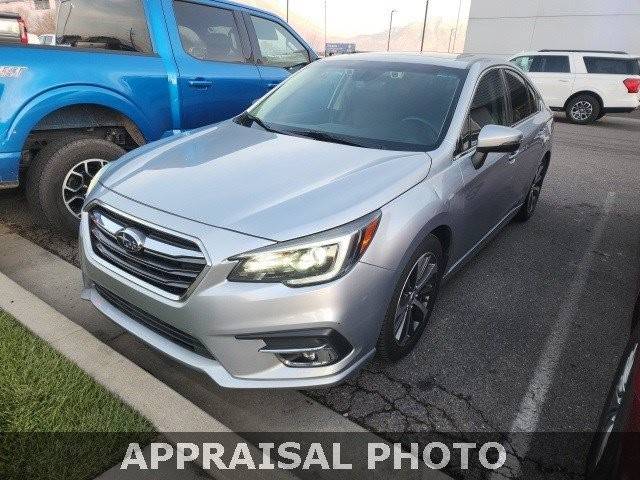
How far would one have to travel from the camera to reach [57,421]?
2.08 metres

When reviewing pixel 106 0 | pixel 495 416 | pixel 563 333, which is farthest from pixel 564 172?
pixel 106 0

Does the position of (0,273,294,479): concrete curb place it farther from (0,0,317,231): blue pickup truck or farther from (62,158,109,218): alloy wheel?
(0,0,317,231): blue pickup truck

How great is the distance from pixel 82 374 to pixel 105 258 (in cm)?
60

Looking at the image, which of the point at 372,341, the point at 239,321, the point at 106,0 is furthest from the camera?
the point at 106,0


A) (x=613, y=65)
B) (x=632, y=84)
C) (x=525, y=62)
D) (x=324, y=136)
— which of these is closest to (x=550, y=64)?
(x=525, y=62)

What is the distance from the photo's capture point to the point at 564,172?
7.56m

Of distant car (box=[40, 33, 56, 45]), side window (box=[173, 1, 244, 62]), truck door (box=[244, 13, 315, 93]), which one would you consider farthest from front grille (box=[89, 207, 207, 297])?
distant car (box=[40, 33, 56, 45])

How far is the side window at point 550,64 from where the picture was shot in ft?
43.2

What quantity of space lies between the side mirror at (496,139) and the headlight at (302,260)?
126 cm

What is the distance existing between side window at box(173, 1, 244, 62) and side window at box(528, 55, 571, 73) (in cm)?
1171

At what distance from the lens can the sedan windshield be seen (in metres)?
2.86

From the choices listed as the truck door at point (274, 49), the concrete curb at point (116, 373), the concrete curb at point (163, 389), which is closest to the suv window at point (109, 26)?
the truck door at point (274, 49)

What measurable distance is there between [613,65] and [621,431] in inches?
569

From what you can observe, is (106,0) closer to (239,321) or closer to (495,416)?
(239,321)
